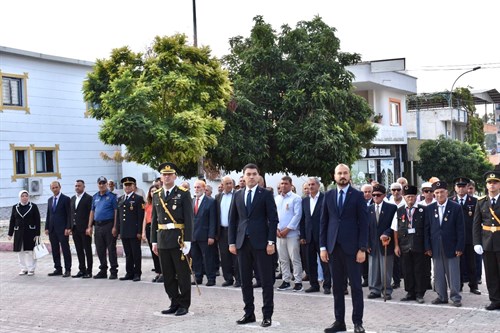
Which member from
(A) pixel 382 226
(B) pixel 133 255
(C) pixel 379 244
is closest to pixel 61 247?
(B) pixel 133 255

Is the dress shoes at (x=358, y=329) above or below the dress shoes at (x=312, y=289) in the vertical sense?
above

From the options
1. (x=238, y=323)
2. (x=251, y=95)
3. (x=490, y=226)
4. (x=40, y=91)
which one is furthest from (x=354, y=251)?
(x=40, y=91)

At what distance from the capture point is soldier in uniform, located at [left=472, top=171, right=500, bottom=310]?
10680 millimetres

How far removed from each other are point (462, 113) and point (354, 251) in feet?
168

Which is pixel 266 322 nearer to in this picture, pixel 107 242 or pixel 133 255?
pixel 133 255

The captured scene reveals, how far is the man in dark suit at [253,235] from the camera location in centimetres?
974

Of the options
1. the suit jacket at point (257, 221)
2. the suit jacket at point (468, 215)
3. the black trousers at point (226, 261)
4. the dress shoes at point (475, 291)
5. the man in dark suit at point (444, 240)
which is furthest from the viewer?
the black trousers at point (226, 261)

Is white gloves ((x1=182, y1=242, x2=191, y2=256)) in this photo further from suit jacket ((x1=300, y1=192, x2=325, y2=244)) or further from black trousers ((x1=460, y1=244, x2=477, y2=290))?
black trousers ((x1=460, y1=244, x2=477, y2=290))

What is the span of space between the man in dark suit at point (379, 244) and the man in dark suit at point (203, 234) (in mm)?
3174

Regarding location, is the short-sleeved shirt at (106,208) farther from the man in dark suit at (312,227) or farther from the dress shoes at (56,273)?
the man in dark suit at (312,227)

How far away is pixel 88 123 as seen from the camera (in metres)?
37.6

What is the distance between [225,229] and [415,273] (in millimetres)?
3883

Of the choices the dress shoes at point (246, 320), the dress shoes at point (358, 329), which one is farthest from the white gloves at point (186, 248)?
the dress shoes at point (358, 329)

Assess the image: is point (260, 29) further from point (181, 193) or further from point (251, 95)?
point (181, 193)
